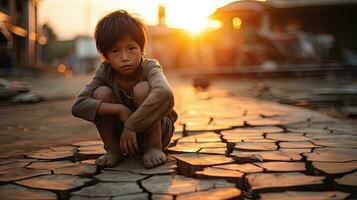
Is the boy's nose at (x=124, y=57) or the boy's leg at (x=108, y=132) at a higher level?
the boy's nose at (x=124, y=57)

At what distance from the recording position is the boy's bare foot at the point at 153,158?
2.11 metres

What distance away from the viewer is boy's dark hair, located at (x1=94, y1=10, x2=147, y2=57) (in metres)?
2.12

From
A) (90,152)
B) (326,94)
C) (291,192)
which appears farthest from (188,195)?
(326,94)

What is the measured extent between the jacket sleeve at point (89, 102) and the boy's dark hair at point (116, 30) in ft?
0.50

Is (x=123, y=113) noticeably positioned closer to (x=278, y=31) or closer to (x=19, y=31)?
(x=278, y=31)

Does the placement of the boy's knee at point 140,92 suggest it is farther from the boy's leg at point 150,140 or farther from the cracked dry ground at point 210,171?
the cracked dry ground at point 210,171

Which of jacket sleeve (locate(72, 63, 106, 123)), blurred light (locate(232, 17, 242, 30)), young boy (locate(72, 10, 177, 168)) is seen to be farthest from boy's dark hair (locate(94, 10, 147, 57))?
blurred light (locate(232, 17, 242, 30))

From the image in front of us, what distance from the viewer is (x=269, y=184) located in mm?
1771

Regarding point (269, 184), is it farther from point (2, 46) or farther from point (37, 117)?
point (2, 46)

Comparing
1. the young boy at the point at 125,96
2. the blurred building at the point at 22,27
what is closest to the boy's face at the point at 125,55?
the young boy at the point at 125,96

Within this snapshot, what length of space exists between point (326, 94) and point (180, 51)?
811 inches

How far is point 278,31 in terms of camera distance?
18.2m

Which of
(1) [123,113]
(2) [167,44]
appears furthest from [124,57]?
(2) [167,44]

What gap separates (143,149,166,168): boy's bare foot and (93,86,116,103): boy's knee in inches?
13.9
